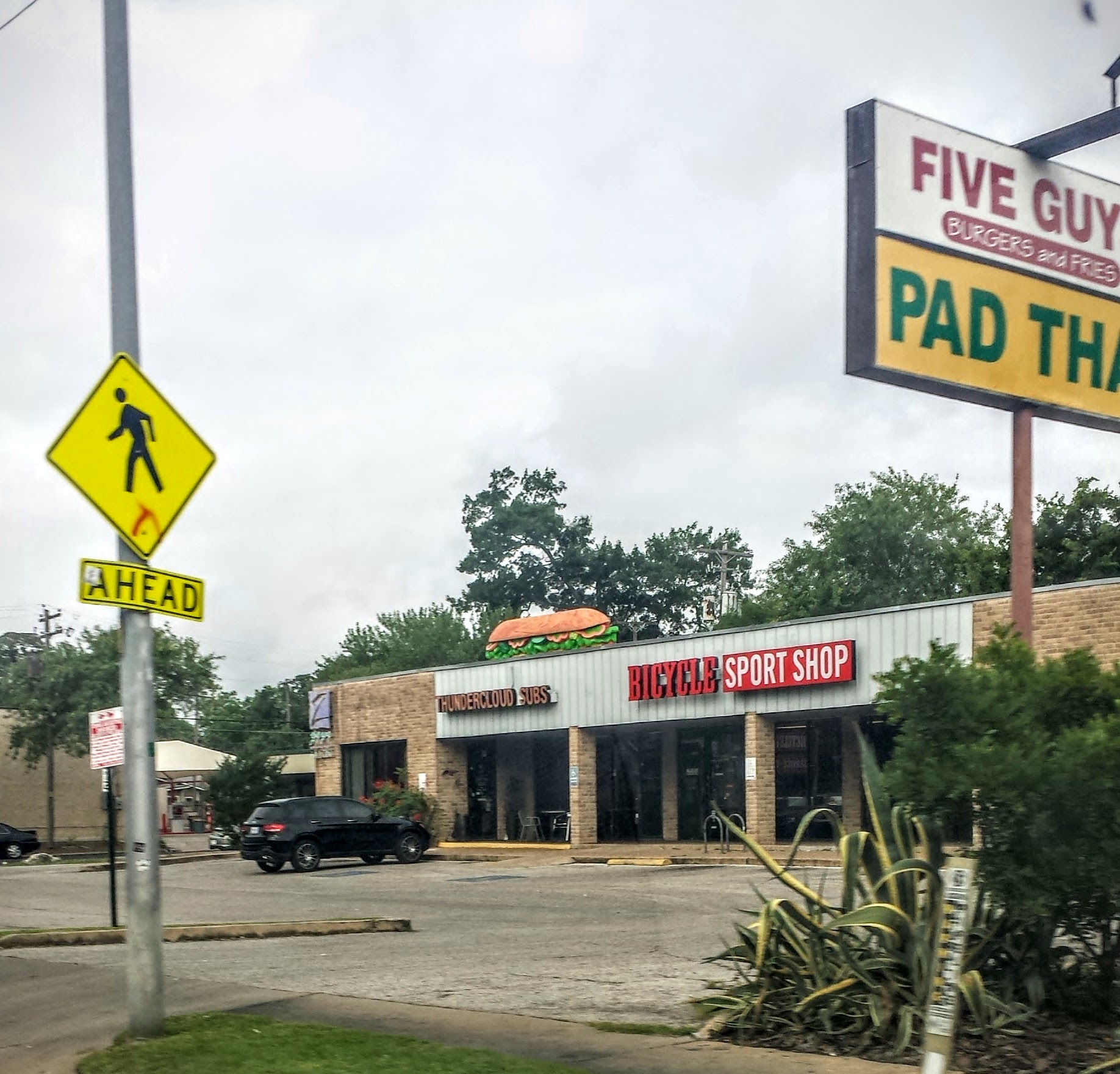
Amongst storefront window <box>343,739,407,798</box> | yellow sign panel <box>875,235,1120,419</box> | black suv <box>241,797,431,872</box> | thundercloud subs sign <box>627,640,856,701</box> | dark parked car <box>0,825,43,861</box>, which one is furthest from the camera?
dark parked car <box>0,825,43,861</box>

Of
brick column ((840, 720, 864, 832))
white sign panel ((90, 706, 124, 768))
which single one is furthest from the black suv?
white sign panel ((90, 706, 124, 768))

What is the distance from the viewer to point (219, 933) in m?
16.2

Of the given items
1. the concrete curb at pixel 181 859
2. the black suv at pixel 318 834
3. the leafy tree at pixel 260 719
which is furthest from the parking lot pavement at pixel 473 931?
the leafy tree at pixel 260 719

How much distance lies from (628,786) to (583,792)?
1.63 meters

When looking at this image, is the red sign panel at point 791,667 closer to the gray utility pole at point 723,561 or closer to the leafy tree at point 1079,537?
the leafy tree at point 1079,537

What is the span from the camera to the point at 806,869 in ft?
86.0

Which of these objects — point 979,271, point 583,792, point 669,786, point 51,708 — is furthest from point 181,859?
point 979,271

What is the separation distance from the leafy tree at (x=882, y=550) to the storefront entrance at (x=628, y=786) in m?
27.9

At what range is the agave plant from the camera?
8.40 meters

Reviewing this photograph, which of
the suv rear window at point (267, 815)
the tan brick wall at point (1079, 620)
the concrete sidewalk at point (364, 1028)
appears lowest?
the suv rear window at point (267, 815)

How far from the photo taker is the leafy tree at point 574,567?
87.8m

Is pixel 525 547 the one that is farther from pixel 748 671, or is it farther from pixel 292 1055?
pixel 292 1055

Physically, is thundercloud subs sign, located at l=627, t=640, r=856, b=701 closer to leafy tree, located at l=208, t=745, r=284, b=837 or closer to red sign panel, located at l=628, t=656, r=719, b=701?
red sign panel, located at l=628, t=656, r=719, b=701

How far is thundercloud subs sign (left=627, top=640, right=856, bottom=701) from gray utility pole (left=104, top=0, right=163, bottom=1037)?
22839 millimetres
